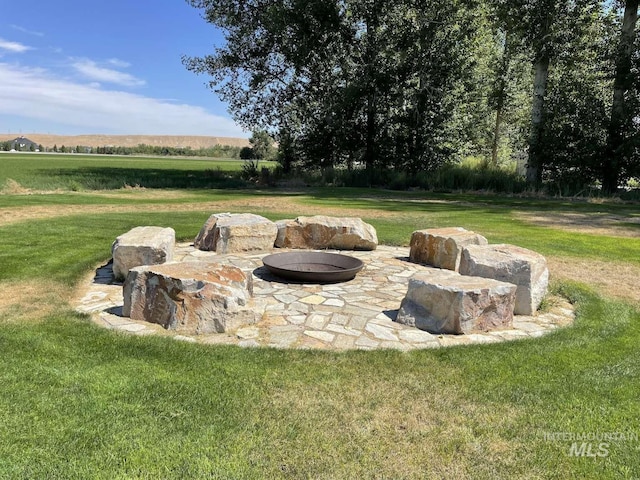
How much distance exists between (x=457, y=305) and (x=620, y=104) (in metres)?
17.9

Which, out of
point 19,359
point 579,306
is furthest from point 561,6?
point 19,359

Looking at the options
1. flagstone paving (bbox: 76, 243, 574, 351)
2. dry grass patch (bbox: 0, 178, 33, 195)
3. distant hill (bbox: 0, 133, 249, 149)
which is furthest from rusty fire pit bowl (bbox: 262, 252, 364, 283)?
distant hill (bbox: 0, 133, 249, 149)

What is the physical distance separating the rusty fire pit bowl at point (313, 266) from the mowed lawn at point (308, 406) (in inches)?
77.6

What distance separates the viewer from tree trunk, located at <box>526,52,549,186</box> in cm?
1897

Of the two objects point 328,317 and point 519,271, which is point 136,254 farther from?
point 519,271

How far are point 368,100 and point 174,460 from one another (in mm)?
21868

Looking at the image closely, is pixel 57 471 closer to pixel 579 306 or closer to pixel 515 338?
pixel 515 338

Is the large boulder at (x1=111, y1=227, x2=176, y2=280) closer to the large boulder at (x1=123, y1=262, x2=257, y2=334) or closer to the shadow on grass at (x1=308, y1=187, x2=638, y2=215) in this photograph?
the large boulder at (x1=123, y1=262, x2=257, y2=334)

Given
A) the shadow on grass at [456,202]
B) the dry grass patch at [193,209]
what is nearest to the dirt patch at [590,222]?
the shadow on grass at [456,202]

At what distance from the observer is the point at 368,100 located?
22562 mm

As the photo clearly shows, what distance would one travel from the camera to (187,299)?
4.16 m

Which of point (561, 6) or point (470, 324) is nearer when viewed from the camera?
point (470, 324)

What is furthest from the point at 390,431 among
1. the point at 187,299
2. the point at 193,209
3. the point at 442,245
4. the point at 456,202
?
the point at 456,202

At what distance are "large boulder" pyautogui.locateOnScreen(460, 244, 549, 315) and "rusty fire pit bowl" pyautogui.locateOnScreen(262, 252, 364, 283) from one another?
144 cm
